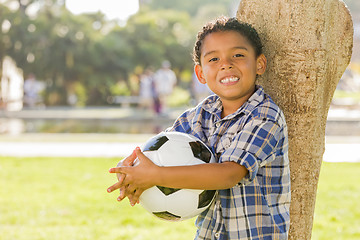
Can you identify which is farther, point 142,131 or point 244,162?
point 142,131

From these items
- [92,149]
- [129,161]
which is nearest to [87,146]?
[92,149]

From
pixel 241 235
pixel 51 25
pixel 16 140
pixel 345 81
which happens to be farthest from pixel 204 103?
pixel 345 81

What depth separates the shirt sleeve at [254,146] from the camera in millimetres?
1981

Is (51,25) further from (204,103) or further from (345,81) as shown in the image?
(345,81)

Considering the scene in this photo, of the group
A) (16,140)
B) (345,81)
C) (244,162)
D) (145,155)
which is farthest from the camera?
(345,81)

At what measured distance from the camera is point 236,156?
1.99m

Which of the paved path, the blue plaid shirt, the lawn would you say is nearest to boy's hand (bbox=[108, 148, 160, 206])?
the blue plaid shirt

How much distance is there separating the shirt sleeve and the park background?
2.26 ft

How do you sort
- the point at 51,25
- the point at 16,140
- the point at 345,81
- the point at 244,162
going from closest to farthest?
the point at 244,162 < the point at 16,140 < the point at 51,25 < the point at 345,81

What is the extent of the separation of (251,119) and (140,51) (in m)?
22.2

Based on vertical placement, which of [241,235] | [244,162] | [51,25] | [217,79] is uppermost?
[51,25]

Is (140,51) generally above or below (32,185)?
above

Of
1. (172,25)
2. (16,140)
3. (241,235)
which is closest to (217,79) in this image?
(241,235)

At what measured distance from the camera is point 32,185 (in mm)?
6180
